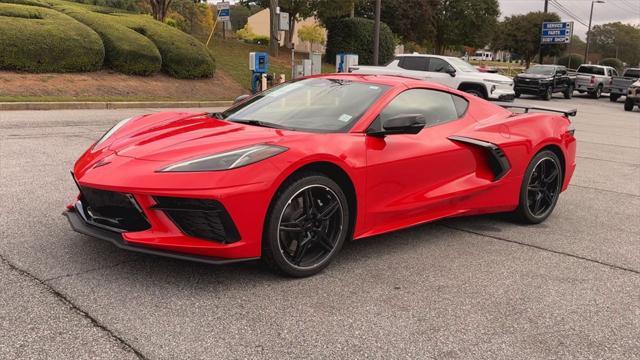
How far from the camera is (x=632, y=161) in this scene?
9.92 m

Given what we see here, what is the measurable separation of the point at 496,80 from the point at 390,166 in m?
16.3

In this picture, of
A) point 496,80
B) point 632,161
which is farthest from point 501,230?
point 496,80

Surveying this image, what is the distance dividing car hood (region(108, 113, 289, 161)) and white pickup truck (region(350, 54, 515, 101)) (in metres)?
14.8

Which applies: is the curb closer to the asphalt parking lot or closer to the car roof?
the asphalt parking lot

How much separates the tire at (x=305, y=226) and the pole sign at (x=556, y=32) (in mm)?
49954

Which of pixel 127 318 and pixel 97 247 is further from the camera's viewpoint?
pixel 97 247

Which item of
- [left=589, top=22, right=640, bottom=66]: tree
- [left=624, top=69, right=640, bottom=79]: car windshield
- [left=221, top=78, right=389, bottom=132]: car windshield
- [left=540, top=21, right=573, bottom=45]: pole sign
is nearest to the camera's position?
[left=221, top=78, right=389, bottom=132]: car windshield

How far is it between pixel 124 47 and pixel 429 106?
49.9 ft

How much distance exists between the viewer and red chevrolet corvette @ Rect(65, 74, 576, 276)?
3.32 metres

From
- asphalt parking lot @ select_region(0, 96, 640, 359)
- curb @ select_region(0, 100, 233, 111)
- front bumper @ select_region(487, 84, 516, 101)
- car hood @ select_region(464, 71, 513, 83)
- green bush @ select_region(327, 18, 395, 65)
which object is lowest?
asphalt parking lot @ select_region(0, 96, 640, 359)

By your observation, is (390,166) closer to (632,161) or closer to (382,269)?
(382,269)

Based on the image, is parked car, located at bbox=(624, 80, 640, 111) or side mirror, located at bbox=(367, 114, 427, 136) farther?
parked car, located at bbox=(624, 80, 640, 111)

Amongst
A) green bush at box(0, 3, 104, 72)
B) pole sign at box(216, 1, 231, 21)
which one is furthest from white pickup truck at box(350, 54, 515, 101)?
green bush at box(0, 3, 104, 72)

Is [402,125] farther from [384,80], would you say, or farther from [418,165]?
[384,80]
